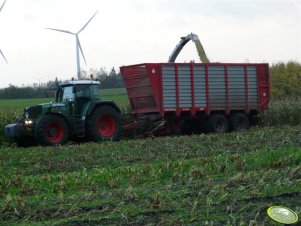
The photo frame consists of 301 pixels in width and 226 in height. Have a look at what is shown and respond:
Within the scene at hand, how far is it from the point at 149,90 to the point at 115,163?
774cm

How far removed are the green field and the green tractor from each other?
9.94ft

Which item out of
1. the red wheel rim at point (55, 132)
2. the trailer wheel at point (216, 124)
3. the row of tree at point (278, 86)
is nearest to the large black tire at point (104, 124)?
the red wheel rim at point (55, 132)

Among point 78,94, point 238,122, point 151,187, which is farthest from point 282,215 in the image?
point 238,122

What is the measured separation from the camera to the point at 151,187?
830 centimetres

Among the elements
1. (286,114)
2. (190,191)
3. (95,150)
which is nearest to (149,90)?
(95,150)

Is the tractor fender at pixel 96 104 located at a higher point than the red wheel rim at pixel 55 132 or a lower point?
higher

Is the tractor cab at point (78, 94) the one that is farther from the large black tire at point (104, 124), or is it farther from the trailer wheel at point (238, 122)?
the trailer wheel at point (238, 122)

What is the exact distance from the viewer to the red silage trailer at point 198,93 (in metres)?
19.4

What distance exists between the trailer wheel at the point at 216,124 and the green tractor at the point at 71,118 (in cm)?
336

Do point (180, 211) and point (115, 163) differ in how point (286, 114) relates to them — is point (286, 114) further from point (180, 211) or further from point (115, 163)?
point (180, 211)

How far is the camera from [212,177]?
895 centimetres

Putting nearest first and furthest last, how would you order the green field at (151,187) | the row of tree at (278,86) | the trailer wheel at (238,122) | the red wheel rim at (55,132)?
the green field at (151,187), the red wheel rim at (55,132), the trailer wheel at (238,122), the row of tree at (278,86)

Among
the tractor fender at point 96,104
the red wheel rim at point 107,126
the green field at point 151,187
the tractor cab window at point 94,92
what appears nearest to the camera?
the green field at point 151,187

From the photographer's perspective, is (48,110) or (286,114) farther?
(286,114)
